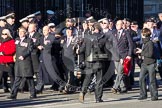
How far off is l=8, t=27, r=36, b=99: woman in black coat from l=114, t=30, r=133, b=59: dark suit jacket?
2515 millimetres

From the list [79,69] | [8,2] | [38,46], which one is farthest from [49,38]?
[8,2]

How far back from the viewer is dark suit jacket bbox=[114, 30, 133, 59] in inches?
612

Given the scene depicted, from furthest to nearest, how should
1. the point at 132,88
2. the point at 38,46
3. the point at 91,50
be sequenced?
the point at 132,88 → the point at 38,46 → the point at 91,50

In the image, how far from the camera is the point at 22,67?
14367mm

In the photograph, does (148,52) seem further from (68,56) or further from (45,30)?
(45,30)

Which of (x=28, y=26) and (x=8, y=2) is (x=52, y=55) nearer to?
(x=28, y=26)

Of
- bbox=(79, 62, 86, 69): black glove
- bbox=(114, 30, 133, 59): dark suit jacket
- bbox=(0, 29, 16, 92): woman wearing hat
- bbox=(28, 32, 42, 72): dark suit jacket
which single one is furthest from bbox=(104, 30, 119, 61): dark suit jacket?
bbox=(0, 29, 16, 92): woman wearing hat

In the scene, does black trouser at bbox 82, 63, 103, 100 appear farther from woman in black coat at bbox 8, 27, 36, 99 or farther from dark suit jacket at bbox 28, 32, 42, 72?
dark suit jacket at bbox 28, 32, 42, 72

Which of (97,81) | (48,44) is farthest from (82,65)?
(48,44)

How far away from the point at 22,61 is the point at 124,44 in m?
2.85

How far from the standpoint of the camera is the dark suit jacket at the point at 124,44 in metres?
15.6

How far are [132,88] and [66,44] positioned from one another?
8.36 ft

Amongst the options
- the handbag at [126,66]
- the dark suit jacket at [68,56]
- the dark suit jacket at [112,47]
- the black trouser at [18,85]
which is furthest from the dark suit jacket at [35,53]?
the handbag at [126,66]

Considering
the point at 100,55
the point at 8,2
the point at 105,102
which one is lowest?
the point at 105,102
